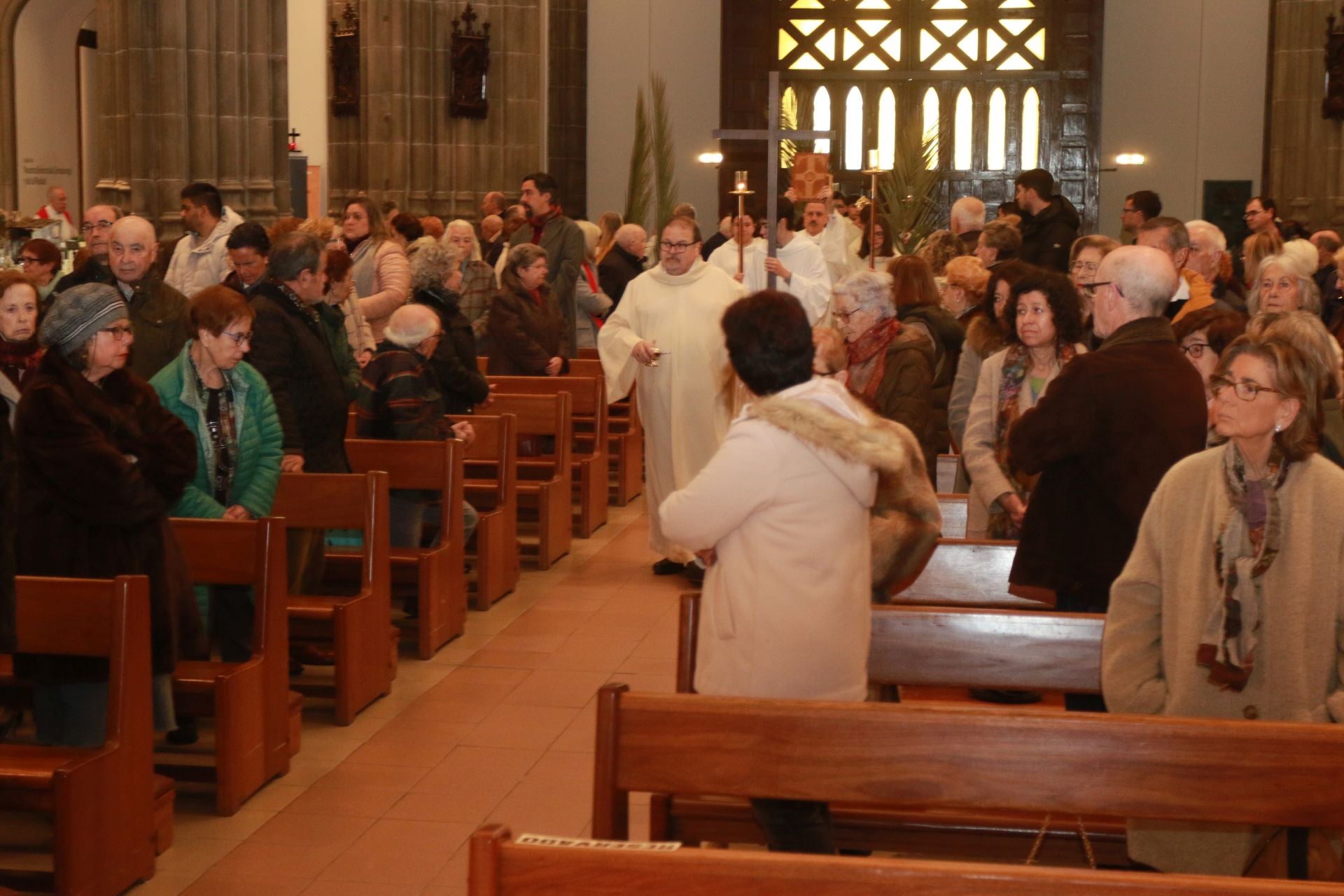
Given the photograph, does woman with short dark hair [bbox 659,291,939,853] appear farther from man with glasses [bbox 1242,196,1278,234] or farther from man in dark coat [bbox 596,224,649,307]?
man in dark coat [bbox 596,224,649,307]

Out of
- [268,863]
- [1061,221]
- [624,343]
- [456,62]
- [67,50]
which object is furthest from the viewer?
[67,50]

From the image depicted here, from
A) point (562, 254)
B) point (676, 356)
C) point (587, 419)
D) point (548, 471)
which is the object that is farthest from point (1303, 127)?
point (548, 471)

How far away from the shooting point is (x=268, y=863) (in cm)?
477

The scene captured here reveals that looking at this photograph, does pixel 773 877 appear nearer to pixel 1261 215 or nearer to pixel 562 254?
pixel 562 254

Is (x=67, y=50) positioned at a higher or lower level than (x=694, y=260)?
higher

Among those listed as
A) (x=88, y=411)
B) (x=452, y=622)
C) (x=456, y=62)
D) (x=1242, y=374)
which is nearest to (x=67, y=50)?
(x=456, y=62)

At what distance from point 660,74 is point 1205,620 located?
19.2 metres

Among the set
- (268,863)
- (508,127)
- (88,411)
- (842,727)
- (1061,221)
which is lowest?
(268,863)

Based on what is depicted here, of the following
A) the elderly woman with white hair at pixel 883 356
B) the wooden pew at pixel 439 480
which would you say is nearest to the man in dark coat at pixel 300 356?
the wooden pew at pixel 439 480

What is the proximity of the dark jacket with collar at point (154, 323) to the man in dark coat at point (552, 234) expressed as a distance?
14.5 feet

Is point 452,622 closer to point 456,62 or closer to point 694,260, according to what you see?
point 694,260

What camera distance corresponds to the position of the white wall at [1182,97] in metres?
20.8

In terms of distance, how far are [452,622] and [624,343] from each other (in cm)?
212

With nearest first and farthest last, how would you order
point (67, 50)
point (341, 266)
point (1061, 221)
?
point (341, 266), point (1061, 221), point (67, 50)
